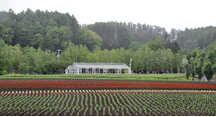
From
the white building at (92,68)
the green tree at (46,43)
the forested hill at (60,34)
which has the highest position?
the forested hill at (60,34)

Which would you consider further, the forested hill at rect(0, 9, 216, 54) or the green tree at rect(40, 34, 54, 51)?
the forested hill at rect(0, 9, 216, 54)

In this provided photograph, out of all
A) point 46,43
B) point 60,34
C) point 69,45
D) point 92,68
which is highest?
point 60,34

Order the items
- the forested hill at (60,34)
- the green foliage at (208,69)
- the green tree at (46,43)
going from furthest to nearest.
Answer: the forested hill at (60,34), the green tree at (46,43), the green foliage at (208,69)

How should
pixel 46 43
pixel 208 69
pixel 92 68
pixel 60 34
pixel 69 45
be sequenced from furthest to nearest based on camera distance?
pixel 60 34
pixel 46 43
pixel 69 45
pixel 92 68
pixel 208 69

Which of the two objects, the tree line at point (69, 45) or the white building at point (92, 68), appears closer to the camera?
the white building at point (92, 68)

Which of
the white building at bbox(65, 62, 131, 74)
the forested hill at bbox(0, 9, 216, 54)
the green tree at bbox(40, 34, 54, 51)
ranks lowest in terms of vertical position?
the white building at bbox(65, 62, 131, 74)

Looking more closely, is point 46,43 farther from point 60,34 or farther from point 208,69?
point 208,69

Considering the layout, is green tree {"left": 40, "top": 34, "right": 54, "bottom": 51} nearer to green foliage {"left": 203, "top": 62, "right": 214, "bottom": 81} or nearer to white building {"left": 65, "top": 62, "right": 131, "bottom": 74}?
white building {"left": 65, "top": 62, "right": 131, "bottom": 74}

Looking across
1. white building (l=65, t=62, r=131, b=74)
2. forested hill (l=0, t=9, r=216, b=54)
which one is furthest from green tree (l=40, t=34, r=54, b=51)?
white building (l=65, t=62, r=131, b=74)

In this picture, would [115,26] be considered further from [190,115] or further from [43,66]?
[190,115]

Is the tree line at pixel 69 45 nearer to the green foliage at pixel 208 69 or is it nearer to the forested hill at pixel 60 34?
the forested hill at pixel 60 34

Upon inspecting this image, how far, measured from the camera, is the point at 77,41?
395 feet

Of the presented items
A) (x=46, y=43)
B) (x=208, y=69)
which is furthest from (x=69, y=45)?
(x=208, y=69)

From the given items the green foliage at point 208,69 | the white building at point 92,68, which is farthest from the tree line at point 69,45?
the green foliage at point 208,69
